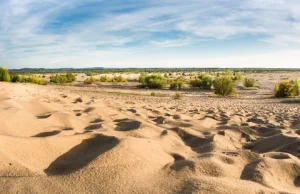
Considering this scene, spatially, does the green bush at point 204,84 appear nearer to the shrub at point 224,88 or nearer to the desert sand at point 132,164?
the shrub at point 224,88

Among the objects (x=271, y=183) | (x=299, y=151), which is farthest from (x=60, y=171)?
(x=299, y=151)

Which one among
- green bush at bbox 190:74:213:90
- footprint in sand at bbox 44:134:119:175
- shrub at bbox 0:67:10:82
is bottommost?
green bush at bbox 190:74:213:90

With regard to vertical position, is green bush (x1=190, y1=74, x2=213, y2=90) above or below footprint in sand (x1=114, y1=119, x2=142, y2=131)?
below

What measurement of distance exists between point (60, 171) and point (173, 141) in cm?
178

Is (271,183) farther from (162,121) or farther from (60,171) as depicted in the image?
(162,121)

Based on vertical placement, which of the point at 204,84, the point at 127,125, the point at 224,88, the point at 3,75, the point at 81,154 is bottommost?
the point at 204,84

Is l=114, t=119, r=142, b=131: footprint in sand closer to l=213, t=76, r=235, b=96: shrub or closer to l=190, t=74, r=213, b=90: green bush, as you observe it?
l=213, t=76, r=235, b=96: shrub

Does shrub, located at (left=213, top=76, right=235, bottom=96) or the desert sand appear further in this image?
shrub, located at (left=213, top=76, right=235, bottom=96)

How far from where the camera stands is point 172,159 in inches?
123

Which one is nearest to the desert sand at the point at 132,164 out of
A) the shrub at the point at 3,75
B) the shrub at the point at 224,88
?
the shrub at the point at 224,88

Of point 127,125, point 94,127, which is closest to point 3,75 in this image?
point 127,125

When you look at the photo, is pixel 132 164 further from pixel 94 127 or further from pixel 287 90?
pixel 287 90

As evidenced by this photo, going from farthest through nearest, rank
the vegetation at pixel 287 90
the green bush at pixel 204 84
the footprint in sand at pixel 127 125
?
the green bush at pixel 204 84 → the vegetation at pixel 287 90 → the footprint in sand at pixel 127 125

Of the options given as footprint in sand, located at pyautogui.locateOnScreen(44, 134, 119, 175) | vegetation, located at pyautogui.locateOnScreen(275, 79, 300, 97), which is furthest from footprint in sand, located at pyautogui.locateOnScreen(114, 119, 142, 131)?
vegetation, located at pyautogui.locateOnScreen(275, 79, 300, 97)
